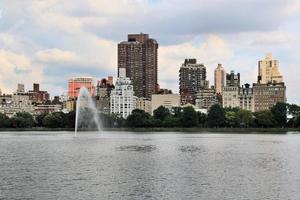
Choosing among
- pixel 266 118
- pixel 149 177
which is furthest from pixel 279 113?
pixel 149 177

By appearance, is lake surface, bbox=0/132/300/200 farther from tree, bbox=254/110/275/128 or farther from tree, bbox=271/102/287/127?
tree, bbox=271/102/287/127

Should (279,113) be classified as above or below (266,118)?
above

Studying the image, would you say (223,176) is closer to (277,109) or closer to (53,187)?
(53,187)

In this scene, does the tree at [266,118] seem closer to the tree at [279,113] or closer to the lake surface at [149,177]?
the tree at [279,113]

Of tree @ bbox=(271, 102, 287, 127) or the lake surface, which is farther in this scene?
tree @ bbox=(271, 102, 287, 127)

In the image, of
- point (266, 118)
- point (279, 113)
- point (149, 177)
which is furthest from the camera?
point (279, 113)

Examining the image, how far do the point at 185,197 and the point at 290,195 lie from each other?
7449 mm

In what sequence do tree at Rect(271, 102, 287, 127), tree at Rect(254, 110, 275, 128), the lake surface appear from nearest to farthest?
the lake surface < tree at Rect(254, 110, 275, 128) < tree at Rect(271, 102, 287, 127)

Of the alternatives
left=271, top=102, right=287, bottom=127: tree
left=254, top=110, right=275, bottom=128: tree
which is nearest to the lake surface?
left=254, top=110, right=275, bottom=128: tree

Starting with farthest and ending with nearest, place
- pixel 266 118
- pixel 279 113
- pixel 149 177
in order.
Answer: pixel 279 113 < pixel 266 118 < pixel 149 177

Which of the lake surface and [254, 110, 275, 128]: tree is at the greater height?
[254, 110, 275, 128]: tree

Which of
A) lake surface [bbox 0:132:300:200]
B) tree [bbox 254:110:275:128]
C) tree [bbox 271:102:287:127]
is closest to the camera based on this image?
lake surface [bbox 0:132:300:200]

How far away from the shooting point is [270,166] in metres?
60.5

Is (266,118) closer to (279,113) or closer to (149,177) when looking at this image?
(279,113)
